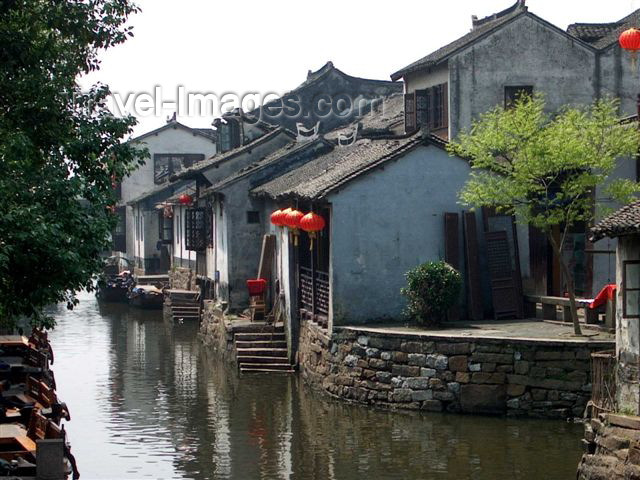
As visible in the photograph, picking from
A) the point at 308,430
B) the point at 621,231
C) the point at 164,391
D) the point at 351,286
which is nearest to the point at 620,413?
the point at 621,231

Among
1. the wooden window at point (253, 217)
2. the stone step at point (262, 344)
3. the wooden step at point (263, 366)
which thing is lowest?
the wooden step at point (263, 366)

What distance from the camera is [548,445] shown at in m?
21.5

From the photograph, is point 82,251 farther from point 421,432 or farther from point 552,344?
point 552,344

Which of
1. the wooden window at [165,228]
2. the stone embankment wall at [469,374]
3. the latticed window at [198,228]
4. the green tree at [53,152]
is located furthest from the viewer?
the wooden window at [165,228]

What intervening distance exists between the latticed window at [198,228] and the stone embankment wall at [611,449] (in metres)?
25.3

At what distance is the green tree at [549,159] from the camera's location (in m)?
24.5

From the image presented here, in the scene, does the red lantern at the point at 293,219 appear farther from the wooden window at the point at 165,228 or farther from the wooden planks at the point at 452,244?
the wooden window at the point at 165,228

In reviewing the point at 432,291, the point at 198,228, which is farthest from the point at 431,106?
the point at 432,291

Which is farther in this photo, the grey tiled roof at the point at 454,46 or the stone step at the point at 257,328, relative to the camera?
the grey tiled roof at the point at 454,46

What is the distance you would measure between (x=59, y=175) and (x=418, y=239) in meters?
12.2

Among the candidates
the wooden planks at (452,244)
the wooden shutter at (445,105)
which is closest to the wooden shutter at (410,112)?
the wooden shutter at (445,105)

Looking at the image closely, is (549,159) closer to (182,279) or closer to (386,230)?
(386,230)

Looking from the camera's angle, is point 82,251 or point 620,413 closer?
point 82,251

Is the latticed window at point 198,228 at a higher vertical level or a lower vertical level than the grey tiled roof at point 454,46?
lower
